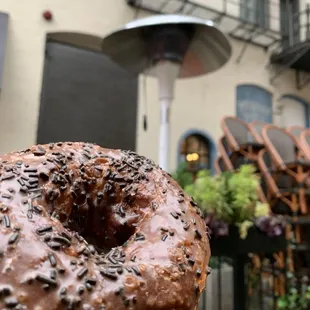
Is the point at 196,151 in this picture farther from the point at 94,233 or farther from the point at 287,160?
the point at 94,233

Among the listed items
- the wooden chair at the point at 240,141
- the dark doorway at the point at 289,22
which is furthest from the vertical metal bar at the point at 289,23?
the wooden chair at the point at 240,141

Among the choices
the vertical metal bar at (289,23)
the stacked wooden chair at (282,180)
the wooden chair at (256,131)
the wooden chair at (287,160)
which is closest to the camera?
the stacked wooden chair at (282,180)

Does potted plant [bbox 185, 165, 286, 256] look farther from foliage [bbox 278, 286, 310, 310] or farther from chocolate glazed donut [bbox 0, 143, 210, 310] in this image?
foliage [bbox 278, 286, 310, 310]

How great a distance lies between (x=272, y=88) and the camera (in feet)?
28.9

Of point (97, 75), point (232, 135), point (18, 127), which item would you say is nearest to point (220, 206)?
point (232, 135)

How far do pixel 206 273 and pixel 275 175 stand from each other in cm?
342

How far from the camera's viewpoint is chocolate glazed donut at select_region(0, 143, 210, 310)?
684mm

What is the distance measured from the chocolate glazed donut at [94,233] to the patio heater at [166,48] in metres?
1.89

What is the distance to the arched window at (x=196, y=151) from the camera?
24.0 feet

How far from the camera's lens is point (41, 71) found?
20.3 feet

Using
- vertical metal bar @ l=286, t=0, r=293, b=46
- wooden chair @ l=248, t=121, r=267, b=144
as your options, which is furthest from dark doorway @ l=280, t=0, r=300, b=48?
wooden chair @ l=248, t=121, r=267, b=144

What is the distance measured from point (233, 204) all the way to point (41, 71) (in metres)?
4.74

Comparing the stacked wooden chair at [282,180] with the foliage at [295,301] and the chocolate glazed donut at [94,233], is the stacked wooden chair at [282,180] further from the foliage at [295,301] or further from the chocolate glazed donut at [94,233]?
the chocolate glazed donut at [94,233]

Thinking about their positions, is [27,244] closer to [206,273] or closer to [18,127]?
[206,273]
